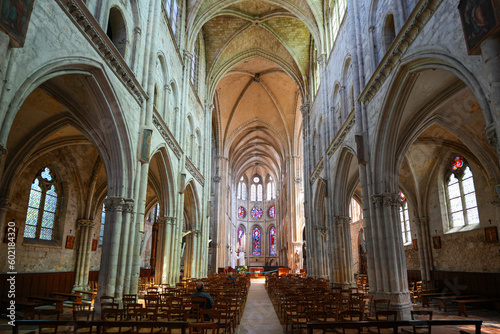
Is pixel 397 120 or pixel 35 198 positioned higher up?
pixel 397 120

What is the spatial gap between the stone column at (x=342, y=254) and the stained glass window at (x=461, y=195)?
5421 mm

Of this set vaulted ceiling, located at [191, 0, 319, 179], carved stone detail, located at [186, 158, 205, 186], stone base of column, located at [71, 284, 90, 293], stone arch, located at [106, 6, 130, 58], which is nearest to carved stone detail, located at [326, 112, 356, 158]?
vaulted ceiling, located at [191, 0, 319, 179]

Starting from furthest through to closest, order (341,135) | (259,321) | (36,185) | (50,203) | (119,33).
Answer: (50,203)
(341,135)
(36,185)
(119,33)
(259,321)

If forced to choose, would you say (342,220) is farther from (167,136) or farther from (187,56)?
(187,56)

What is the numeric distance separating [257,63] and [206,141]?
9796 millimetres

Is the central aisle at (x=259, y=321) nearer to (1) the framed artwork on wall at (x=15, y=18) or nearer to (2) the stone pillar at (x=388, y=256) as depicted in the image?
(2) the stone pillar at (x=388, y=256)

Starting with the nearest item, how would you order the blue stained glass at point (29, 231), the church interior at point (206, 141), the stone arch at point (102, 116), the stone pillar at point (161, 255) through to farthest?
1. the church interior at point (206, 141)
2. the stone arch at point (102, 116)
3. the blue stained glass at point (29, 231)
4. the stone pillar at point (161, 255)

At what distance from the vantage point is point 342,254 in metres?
17.9

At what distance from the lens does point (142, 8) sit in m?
13.1

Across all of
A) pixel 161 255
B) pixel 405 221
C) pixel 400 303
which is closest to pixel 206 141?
pixel 161 255

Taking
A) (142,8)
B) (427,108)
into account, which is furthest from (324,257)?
(142,8)

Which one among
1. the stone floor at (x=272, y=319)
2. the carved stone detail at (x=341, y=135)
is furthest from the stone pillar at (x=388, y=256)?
the carved stone detail at (x=341, y=135)

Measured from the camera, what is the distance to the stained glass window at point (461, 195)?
53.5 feet

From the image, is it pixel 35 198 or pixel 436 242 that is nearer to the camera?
pixel 35 198
